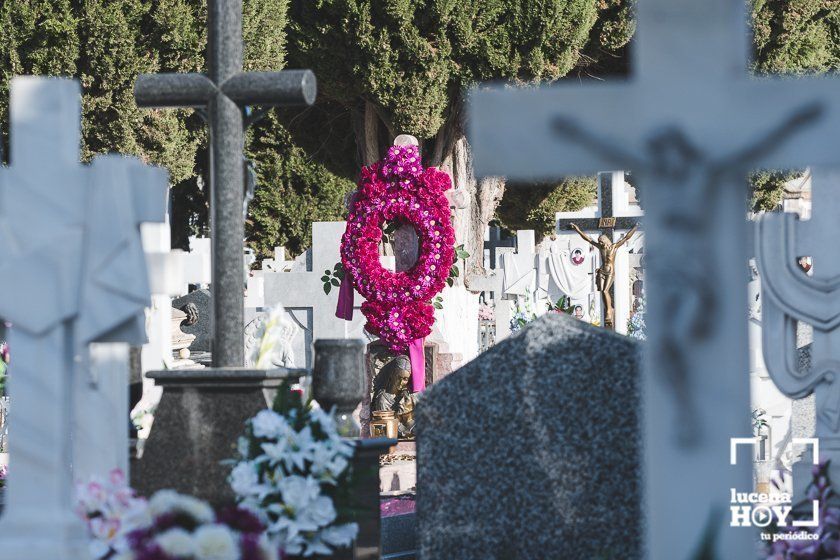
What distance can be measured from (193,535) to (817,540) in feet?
6.92

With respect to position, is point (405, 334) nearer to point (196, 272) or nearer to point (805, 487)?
point (196, 272)

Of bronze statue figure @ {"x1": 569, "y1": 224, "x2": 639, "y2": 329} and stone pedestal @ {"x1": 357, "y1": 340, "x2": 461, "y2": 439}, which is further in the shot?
bronze statue figure @ {"x1": 569, "y1": 224, "x2": 639, "y2": 329}

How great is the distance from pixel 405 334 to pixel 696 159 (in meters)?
6.70

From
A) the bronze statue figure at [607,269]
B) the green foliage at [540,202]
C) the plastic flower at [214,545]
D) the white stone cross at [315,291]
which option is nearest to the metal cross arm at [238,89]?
the plastic flower at [214,545]

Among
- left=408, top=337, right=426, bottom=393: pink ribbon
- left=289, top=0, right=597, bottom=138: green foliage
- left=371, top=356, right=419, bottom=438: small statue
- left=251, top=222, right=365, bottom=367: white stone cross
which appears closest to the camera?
left=408, top=337, right=426, bottom=393: pink ribbon

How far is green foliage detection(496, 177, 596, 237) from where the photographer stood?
29.2 m

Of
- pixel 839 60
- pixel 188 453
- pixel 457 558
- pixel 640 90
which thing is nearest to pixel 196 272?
pixel 188 453

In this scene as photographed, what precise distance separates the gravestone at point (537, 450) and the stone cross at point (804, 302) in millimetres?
848

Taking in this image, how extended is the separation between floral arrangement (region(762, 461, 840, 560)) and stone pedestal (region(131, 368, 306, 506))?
6.86ft

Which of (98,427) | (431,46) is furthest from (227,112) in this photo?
(431,46)

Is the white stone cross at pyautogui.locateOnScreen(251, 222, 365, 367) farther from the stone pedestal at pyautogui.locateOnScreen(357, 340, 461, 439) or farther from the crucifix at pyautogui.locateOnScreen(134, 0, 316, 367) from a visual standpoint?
the crucifix at pyautogui.locateOnScreen(134, 0, 316, 367)

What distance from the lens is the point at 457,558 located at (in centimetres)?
484

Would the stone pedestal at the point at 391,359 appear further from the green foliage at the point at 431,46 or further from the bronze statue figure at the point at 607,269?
the green foliage at the point at 431,46

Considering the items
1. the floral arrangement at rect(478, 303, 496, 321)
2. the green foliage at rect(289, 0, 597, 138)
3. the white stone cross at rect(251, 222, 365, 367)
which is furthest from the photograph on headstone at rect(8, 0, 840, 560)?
the green foliage at rect(289, 0, 597, 138)
